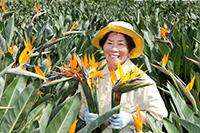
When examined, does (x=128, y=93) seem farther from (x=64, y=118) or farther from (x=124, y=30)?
(x=64, y=118)

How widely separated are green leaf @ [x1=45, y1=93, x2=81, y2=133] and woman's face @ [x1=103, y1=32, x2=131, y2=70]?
1.95ft

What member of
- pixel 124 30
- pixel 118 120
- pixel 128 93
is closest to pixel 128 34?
pixel 124 30

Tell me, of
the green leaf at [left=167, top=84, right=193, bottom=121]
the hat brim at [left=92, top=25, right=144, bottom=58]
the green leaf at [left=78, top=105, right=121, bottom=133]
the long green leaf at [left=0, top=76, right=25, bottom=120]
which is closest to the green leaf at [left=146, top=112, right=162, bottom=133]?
the green leaf at [left=167, top=84, right=193, bottom=121]

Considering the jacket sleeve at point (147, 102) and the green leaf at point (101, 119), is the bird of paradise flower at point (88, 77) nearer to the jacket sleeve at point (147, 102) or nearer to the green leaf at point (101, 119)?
the green leaf at point (101, 119)

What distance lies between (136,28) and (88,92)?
7.14ft

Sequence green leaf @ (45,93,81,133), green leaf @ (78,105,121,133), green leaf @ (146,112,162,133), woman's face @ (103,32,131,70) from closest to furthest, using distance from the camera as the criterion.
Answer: green leaf @ (78,105,121,133) → green leaf @ (45,93,81,133) → green leaf @ (146,112,162,133) → woman's face @ (103,32,131,70)

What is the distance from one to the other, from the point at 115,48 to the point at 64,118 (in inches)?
27.6

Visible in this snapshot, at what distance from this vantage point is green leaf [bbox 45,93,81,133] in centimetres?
102

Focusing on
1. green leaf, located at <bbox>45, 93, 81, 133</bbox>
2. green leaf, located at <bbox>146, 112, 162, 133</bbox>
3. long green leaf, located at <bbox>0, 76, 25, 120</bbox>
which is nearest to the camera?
green leaf, located at <bbox>45, 93, 81, 133</bbox>

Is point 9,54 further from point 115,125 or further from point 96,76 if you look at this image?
point 115,125

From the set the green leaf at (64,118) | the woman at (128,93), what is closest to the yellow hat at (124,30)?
the woman at (128,93)

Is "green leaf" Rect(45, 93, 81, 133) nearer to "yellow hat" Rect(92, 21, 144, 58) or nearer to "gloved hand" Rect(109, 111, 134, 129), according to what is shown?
"gloved hand" Rect(109, 111, 134, 129)

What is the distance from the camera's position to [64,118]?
3.42 feet

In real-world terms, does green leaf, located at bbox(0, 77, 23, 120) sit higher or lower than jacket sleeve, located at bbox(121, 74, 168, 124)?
higher
